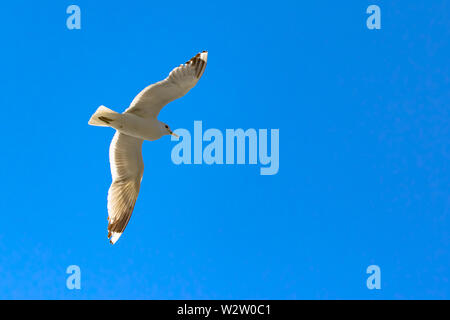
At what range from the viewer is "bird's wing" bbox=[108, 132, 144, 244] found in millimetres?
6254

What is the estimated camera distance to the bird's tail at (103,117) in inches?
225

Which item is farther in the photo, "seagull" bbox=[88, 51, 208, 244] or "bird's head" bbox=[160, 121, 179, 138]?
"bird's head" bbox=[160, 121, 179, 138]

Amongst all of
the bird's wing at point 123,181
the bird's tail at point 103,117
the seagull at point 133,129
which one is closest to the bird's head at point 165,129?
the seagull at point 133,129

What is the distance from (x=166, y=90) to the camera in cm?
598

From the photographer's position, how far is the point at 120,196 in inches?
250

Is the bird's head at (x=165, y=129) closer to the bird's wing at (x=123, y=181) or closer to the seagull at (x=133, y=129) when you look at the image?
the seagull at (x=133, y=129)

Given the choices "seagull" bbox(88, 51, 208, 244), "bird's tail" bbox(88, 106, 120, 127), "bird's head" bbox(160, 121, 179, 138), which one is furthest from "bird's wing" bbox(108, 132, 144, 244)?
"bird's tail" bbox(88, 106, 120, 127)

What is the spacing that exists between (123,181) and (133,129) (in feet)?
2.11

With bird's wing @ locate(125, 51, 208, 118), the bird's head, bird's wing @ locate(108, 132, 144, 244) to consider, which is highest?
bird's wing @ locate(125, 51, 208, 118)

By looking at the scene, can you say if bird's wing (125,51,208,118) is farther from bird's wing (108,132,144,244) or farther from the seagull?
bird's wing (108,132,144,244)

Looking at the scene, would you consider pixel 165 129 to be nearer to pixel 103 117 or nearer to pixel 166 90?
pixel 166 90

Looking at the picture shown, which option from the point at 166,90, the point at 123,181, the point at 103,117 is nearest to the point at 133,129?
the point at 103,117
